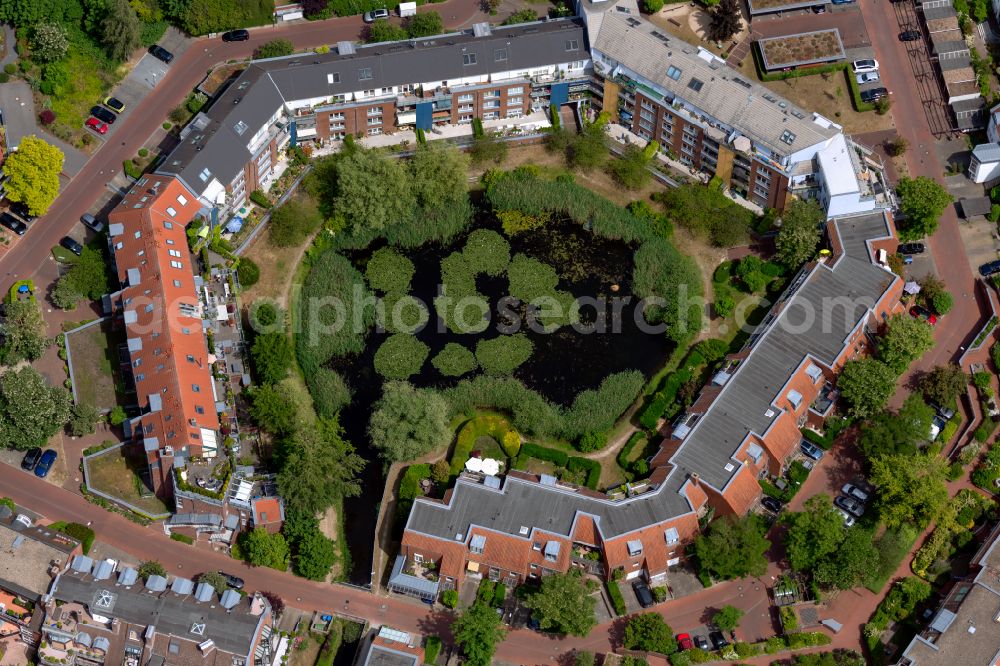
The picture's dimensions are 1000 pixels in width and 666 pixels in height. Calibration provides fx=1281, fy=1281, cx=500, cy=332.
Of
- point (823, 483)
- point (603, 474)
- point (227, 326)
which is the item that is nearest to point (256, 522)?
point (227, 326)

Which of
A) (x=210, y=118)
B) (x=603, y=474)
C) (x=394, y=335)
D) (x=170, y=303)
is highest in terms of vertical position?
(x=210, y=118)

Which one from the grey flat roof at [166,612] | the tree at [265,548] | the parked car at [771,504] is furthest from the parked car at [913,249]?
the grey flat roof at [166,612]

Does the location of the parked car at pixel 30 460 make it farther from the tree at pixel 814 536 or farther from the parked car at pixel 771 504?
the tree at pixel 814 536

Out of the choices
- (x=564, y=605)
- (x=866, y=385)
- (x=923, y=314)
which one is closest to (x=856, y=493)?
(x=866, y=385)

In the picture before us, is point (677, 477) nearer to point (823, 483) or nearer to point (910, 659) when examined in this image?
point (823, 483)

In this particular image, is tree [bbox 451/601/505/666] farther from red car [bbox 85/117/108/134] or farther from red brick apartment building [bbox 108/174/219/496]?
red car [bbox 85/117/108/134]
